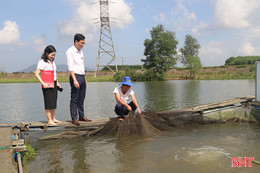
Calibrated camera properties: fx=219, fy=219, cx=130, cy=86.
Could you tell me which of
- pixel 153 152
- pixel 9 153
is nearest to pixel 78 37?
pixel 9 153

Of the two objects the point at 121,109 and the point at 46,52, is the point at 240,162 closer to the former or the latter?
the point at 121,109

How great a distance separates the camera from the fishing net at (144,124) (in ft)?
18.7

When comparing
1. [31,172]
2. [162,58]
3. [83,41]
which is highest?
[162,58]

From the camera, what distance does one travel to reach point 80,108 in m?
5.96

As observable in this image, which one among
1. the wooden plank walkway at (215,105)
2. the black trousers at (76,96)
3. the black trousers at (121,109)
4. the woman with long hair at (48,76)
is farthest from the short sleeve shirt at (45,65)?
the wooden plank walkway at (215,105)

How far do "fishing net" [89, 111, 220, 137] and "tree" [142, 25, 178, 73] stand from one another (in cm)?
4325

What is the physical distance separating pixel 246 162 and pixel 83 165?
2875 millimetres

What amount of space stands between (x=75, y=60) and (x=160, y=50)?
46.9 meters

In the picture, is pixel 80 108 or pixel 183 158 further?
pixel 80 108

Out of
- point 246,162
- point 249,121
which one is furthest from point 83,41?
point 249,121

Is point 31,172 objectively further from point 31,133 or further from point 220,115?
point 220,115

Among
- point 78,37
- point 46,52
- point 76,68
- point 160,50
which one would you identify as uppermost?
point 160,50

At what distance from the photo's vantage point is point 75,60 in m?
5.55

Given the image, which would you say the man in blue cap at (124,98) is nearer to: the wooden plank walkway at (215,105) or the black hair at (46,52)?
the black hair at (46,52)
